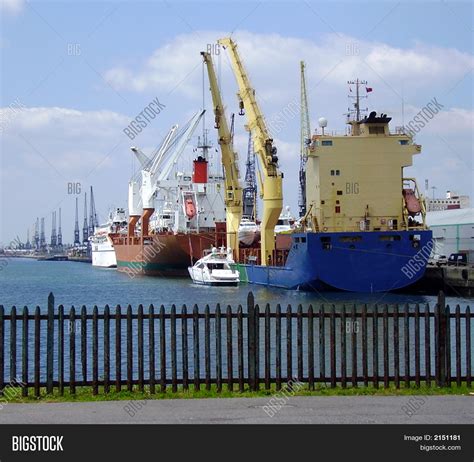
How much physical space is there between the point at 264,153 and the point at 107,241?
268 ft

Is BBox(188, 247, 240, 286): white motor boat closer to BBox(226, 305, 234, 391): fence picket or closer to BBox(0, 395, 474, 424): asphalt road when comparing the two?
BBox(226, 305, 234, 391): fence picket

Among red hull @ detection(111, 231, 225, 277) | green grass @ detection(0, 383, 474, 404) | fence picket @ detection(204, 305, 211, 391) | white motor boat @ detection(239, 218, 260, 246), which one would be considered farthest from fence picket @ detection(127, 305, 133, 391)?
red hull @ detection(111, 231, 225, 277)

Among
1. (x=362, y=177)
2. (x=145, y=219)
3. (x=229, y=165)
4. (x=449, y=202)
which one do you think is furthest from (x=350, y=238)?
(x=449, y=202)

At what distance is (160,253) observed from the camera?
9500cm

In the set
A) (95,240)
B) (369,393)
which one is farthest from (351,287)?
(95,240)

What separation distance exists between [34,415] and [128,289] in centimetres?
5917

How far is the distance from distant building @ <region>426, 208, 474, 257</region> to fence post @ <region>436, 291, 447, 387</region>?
61033 millimetres

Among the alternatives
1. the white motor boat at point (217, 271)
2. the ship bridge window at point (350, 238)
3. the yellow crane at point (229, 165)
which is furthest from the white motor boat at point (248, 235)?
the ship bridge window at point (350, 238)

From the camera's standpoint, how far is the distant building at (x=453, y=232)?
7438cm

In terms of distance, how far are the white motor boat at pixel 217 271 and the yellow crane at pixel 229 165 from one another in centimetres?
217

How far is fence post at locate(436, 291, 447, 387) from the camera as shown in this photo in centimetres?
1420

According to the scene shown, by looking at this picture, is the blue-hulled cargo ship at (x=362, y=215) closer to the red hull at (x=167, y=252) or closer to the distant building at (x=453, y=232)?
the distant building at (x=453, y=232)

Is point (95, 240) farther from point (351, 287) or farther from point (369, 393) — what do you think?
point (369, 393)
